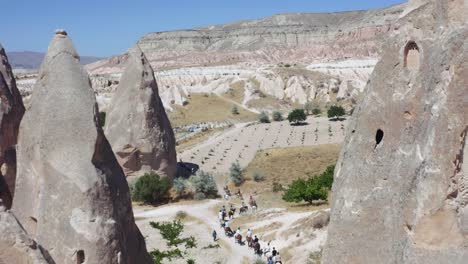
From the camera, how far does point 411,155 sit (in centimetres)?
754

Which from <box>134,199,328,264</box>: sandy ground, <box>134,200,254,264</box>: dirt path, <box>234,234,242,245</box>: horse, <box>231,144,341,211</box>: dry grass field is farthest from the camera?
<box>231,144,341,211</box>: dry grass field

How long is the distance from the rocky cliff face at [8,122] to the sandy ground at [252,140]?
19.6m

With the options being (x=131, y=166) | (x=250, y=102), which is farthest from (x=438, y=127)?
(x=250, y=102)

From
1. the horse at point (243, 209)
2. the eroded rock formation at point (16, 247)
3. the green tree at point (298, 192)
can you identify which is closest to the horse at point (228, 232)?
the horse at point (243, 209)

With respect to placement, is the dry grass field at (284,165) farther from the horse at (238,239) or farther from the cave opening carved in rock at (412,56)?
the cave opening carved in rock at (412,56)

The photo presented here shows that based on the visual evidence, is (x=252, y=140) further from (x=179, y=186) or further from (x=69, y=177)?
(x=69, y=177)

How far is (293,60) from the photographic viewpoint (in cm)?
11906

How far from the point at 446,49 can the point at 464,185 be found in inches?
65.0

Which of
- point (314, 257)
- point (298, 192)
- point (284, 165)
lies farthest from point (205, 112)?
point (314, 257)

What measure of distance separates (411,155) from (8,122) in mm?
9349

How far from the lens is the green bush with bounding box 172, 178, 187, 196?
80.4 ft

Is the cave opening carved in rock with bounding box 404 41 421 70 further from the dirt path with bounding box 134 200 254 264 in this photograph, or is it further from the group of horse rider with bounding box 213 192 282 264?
the dirt path with bounding box 134 200 254 264

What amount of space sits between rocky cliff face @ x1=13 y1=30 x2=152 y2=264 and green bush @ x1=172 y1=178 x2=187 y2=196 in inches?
609

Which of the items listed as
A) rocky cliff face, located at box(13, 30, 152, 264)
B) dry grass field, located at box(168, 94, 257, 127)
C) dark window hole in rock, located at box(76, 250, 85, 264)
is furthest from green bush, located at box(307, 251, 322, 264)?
dry grass field, located at box(168, 94, 257, 127)
